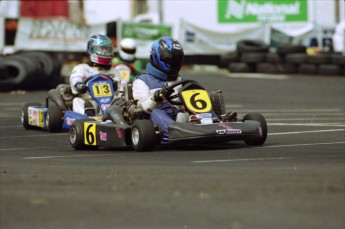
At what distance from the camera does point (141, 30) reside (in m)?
28.8

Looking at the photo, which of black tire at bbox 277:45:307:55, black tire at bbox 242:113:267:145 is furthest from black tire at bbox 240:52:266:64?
black tire at bbox 242:113:267:145

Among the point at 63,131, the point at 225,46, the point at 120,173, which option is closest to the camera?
the point at 120,173

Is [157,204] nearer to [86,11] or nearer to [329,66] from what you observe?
[329,66]

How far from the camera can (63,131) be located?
12.3 metres

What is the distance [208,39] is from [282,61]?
568 centimetres

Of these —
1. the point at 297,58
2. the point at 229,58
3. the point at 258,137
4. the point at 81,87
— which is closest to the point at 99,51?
the point at 81,87

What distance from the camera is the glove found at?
9414 millimetres

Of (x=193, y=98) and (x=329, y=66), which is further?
(x=329, y=66)

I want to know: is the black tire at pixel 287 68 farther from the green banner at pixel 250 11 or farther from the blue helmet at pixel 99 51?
the blue helmet at pixel 99 51

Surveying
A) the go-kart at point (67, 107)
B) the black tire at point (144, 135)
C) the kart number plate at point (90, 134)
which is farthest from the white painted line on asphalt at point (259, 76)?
the black tire at point (144, 135)

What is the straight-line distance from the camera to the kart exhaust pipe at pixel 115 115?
385 inches

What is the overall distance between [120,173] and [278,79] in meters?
16.3

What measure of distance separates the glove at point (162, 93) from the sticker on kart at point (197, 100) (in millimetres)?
174

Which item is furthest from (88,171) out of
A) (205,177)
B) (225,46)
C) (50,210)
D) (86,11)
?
(86,11)
